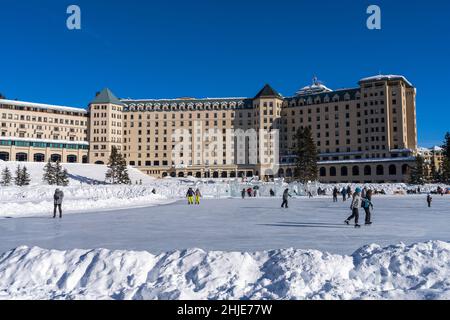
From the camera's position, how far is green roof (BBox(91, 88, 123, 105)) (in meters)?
121

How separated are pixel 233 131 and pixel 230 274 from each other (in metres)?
116

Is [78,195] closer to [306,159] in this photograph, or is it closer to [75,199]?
[75,199]

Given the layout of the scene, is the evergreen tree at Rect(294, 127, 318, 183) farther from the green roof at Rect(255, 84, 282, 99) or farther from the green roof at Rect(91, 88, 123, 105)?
the green roof at Rect(91, 88, 123, 105)

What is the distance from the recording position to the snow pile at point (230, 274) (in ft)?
22.9

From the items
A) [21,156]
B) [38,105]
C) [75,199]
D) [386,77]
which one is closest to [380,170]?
[386,77]

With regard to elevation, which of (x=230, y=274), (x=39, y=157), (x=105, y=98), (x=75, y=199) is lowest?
(x=75, y=199)

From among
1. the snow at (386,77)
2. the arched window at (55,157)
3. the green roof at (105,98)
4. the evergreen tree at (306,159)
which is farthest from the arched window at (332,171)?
the arched window at (55,157)

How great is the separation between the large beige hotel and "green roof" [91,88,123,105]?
0.34 meters

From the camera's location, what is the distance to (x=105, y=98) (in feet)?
400

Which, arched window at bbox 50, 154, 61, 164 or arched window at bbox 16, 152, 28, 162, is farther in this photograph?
arched window at bbox 50, 154, 61, 164

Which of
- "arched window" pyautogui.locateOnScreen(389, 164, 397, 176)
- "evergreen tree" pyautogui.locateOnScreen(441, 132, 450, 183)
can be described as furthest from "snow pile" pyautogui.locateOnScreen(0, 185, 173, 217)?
"arched window" pyautogui.locateOnScreen(389, 164, 397, 176)

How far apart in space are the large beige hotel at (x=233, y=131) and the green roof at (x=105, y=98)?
1.13ft

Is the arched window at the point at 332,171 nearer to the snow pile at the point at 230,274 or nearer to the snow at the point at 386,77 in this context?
the snow at the point at 386,77
